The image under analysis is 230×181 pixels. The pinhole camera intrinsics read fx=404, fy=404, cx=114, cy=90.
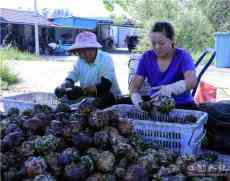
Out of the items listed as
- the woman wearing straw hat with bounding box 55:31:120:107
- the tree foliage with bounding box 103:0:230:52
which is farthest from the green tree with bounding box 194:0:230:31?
the woman wearing straw hat with bounding box 55:31:120:107

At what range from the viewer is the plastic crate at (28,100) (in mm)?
3221

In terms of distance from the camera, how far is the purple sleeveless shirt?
3451 mm

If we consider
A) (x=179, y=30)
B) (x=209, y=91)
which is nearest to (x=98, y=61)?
(x=209, y=91)

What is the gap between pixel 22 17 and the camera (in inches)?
1357

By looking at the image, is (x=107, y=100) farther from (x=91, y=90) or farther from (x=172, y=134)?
(x=172, y=134)

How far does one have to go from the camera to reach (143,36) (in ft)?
65.9

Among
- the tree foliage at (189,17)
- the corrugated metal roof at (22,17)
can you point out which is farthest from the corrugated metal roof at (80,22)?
the tree foliage at (189,17)

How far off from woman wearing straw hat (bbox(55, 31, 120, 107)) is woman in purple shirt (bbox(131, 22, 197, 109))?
0.33m

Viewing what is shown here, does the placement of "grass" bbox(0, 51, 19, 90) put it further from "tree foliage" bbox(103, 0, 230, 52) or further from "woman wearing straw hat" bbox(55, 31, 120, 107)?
"tree foliage" bbox(103, 0, 230, 52)

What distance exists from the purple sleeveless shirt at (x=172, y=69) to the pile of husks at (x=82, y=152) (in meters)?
1.12

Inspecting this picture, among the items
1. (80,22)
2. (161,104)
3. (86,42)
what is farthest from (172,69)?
(80,22)

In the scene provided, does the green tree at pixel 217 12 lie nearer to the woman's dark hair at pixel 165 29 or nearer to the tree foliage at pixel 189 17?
the tree foliage at pixel 189 17

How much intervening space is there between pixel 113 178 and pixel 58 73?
42.1ft

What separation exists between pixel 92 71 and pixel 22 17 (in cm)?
3190
